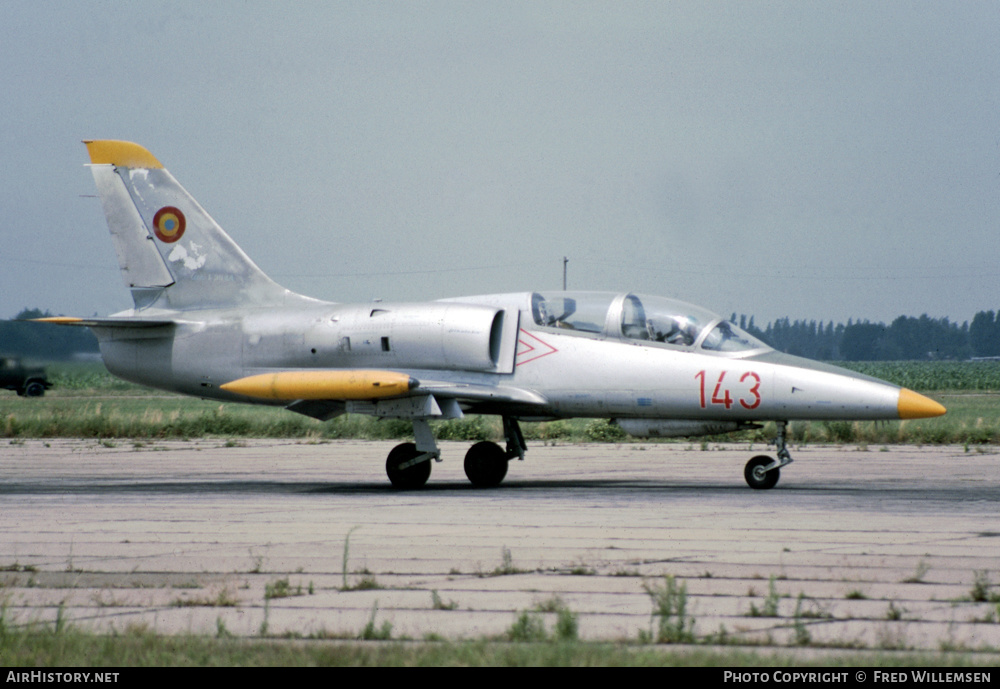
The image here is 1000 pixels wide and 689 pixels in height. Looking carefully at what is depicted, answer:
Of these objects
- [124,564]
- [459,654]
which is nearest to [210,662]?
[459,654]

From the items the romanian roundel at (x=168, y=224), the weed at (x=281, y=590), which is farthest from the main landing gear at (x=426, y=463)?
the weed at (x=281, y=590)

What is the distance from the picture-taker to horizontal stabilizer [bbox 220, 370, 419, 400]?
15.5 metres

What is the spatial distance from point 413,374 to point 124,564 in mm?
7225

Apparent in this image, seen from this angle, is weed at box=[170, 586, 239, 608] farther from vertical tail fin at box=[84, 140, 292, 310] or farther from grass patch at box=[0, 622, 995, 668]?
vertical tail fin at box=[84, 140, 292, 310]

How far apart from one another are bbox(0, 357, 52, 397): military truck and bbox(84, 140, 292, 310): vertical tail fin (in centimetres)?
3687

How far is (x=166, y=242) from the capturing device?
58.8 feet

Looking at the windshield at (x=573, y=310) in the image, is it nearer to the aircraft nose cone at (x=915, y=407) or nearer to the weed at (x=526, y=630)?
the aircraft nose cone at (x=915, y=407)

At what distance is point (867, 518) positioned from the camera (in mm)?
11625

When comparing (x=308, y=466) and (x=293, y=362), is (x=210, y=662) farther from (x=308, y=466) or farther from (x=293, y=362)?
(x=308, y=466)

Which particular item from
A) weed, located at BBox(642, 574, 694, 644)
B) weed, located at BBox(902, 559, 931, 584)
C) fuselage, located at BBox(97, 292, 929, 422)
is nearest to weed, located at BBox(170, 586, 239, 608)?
weed, located at BBox(642, 574, 694, 644)

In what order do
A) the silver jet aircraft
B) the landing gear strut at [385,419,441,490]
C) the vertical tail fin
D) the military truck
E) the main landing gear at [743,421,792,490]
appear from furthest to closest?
1. the military truck
2. the vertical tail fin
3. the landing gear strut at [385,419,441,490]
4. the main landing gear at [743,421,792,490]
5. the silver jet aircraft

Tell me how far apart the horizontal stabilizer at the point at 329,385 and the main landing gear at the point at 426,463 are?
825 millimetres

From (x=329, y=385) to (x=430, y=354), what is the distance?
4.40 feet

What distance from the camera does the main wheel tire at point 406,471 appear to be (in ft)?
53.7
